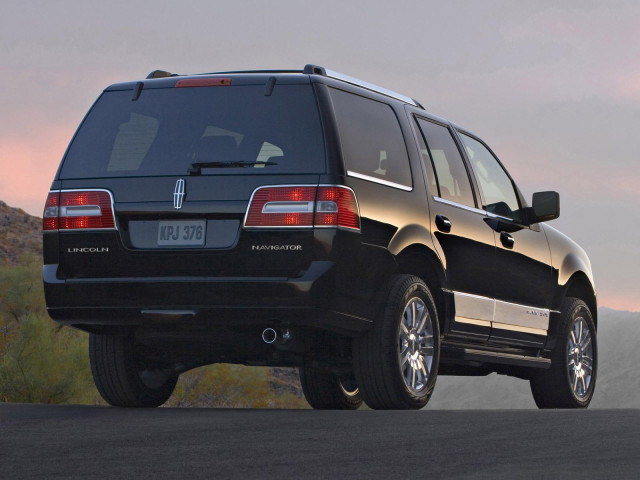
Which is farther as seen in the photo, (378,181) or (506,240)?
(506,240)

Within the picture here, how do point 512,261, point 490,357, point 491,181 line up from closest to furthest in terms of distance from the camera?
point 490,357
point 512,261
point 491,181

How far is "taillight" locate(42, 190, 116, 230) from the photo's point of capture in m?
8.02

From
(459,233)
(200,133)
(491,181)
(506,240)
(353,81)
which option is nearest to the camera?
(200,133)

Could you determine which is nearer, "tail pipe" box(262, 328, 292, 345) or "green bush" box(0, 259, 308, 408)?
"tail pipe" box(262, 328, 292, 345)

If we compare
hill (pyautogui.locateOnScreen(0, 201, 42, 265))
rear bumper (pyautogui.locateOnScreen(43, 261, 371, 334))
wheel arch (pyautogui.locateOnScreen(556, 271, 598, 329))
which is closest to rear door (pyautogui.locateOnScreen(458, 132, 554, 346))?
wheel arch (pyautogui.locateOnScreen(556, 271, 598, 329))

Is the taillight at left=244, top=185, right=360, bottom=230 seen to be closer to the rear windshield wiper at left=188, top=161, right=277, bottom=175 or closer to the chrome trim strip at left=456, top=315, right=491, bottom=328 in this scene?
the rear windshield wiper at left=188, top=161, right=277, bottom=175

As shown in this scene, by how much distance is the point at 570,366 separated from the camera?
11.5 m

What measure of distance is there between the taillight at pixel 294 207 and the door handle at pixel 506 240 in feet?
8.95

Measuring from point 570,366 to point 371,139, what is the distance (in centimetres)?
399

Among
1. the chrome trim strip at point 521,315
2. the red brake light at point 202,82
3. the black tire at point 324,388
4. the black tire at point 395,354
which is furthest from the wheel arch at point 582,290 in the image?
the red brake light at point 202,82

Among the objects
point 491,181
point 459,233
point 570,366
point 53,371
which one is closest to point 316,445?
point 459,233

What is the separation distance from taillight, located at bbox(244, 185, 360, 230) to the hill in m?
56.6

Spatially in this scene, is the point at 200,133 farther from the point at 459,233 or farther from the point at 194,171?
the point at 459,233

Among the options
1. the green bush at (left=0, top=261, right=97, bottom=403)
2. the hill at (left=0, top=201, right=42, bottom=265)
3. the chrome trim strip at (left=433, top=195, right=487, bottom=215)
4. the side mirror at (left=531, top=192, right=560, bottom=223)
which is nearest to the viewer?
the chrome trim strip at (left=433, top=195, right=487, bottom=215)
